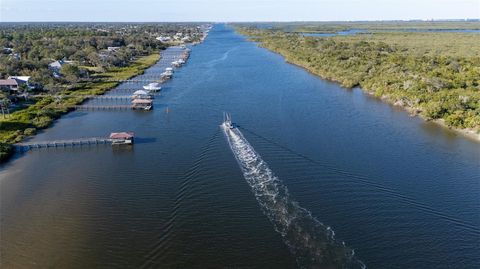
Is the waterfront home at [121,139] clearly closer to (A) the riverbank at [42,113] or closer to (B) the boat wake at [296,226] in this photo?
(A) the riverbank at [42,113]

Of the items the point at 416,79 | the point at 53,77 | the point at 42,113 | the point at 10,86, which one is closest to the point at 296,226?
the point at 42,113

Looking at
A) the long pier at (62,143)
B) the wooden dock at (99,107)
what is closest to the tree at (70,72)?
the wooden dock at (99,107)

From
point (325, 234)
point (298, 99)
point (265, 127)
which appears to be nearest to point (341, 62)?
point (298, 99)

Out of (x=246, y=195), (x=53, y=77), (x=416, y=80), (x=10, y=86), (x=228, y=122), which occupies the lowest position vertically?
(x=246, y=195)

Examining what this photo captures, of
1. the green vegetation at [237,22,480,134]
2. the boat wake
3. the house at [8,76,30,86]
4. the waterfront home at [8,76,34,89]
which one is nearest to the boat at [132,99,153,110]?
the waterfront home at [8,76,34,89]

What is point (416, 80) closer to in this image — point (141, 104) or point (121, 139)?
point (141, 104)

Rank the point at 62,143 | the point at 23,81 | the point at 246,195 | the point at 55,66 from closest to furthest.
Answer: the point at 246,195 < the point at 62,143 < the point at 23,81 < the point at 55,66

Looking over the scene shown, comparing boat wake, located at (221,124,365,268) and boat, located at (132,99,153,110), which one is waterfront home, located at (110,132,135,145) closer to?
boat wake, located at (221,124,365,268)

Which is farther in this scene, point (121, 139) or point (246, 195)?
point (121, 139)
